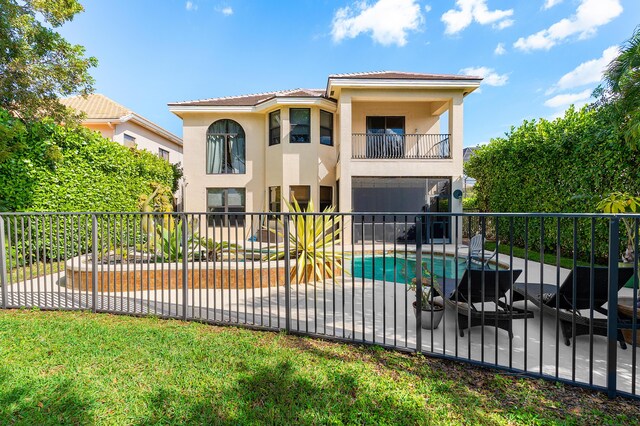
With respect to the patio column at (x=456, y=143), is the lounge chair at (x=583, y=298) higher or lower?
lower

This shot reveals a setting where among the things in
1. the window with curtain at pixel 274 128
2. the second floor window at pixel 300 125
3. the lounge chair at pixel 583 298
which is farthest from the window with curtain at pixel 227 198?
the lounge chair at pixel 583 298

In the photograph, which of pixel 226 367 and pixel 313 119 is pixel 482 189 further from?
pixel 226 367

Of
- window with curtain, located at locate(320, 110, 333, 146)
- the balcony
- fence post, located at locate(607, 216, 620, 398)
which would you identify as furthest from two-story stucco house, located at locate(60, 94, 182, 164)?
fence post, located at locate(607, 216, 620, 398)

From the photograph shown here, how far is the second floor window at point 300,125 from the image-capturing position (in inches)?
616

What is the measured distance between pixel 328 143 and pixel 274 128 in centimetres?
308

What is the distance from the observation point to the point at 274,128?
16.4 m

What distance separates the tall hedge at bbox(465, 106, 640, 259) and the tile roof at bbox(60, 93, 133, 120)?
2055 centimetres

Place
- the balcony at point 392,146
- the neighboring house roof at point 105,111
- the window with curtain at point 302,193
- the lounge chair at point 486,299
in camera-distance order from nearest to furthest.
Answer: the lounge chair at point 486,299, the balcony at point 392,146, the window with curtain at point 302,193, the neighboring house roof at point 105,111

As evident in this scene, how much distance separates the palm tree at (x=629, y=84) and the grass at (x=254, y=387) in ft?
22.9

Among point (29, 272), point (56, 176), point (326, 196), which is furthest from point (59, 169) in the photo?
Result: point (326, 196)

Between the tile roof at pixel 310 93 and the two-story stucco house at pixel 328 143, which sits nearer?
the tile roof at pixel 310 93

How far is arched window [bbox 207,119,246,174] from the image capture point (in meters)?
16.7

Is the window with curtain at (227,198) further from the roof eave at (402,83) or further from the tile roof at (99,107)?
the roof eave at (402,83)

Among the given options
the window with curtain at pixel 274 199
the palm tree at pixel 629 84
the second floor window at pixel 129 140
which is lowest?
the window with curtain at pixel 274 199
